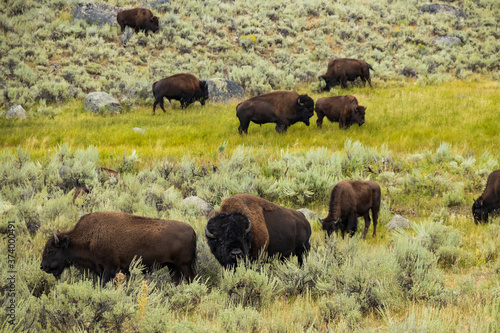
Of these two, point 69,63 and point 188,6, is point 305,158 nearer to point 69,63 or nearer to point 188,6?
point 69,63

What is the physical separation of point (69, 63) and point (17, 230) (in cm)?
1824

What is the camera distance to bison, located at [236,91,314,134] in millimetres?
15305

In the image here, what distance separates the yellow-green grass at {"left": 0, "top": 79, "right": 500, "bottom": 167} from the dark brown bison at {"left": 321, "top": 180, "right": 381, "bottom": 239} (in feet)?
14.1

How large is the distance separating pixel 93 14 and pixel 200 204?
23.7 metres

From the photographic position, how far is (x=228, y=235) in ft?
16.4

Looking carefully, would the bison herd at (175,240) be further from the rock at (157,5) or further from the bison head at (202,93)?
the rock at (157,5)

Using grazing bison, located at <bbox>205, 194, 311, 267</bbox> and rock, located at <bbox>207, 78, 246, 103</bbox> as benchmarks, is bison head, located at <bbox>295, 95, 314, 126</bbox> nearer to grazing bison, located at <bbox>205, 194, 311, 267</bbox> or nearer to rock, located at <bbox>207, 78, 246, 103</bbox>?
rock, located at <bbox>207, 78, 246, 103</bbox>

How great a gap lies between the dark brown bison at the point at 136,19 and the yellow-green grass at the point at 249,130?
928 centimetres

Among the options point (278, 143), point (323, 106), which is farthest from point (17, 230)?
point (323, 106)

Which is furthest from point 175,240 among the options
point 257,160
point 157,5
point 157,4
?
point 157,4

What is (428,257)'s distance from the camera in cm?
562

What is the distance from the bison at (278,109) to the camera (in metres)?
15.3

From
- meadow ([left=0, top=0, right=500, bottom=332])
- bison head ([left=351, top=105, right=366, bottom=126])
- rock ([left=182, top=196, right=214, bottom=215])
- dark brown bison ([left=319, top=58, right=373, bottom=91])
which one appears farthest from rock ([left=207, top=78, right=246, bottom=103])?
rock ([left=182, top=196, right=214, bottom=215])

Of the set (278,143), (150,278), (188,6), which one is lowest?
(278,143)
